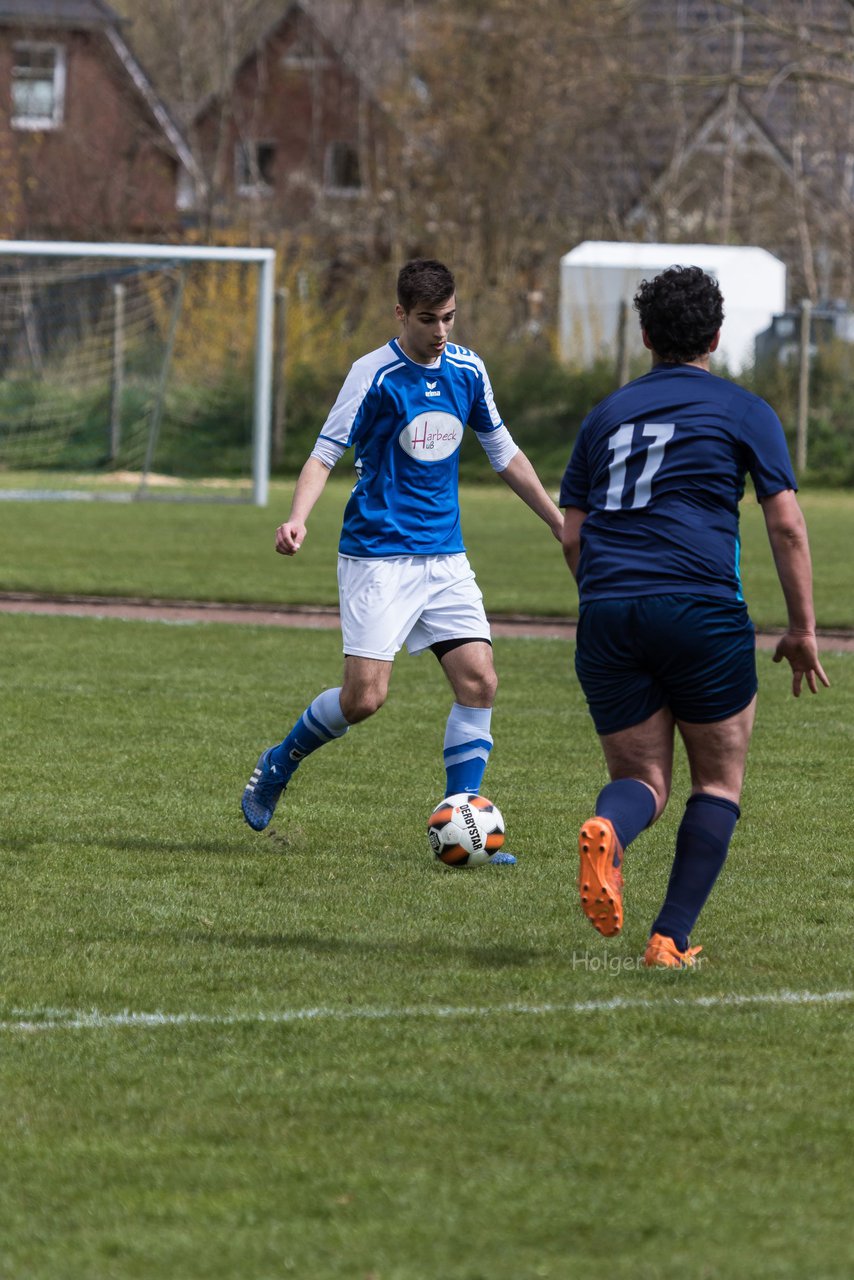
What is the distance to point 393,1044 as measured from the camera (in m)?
4.44

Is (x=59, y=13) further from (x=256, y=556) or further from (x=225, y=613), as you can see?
(x=225, y=613)

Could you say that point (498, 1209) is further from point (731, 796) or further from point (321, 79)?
point (321, 79)

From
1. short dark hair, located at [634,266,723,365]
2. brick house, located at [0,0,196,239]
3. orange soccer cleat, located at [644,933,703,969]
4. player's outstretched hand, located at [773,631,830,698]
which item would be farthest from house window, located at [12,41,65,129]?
A: orange soccer cleat, located at [644,933,703,969]

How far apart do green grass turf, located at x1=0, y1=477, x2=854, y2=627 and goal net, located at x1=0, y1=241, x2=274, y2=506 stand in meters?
0.99

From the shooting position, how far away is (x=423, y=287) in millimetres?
6281

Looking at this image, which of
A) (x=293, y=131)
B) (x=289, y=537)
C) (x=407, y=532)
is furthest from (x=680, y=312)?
(x=293, y=131)

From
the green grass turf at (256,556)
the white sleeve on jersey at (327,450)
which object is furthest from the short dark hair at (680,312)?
the green grass turf at (256,556)

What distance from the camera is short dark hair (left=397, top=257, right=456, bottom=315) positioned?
6.29 meters

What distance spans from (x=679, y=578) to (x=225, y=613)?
9.37 metres

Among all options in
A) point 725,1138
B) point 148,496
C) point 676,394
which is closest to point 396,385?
point 676,394

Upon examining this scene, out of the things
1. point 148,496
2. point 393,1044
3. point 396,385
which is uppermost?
point 396,385

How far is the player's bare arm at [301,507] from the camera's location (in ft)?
20.5

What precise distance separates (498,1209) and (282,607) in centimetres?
1111

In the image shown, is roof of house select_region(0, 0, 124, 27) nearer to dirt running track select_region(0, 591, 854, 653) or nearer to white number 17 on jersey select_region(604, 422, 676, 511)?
dirt running track select_region(0, 591, 854, 653)
